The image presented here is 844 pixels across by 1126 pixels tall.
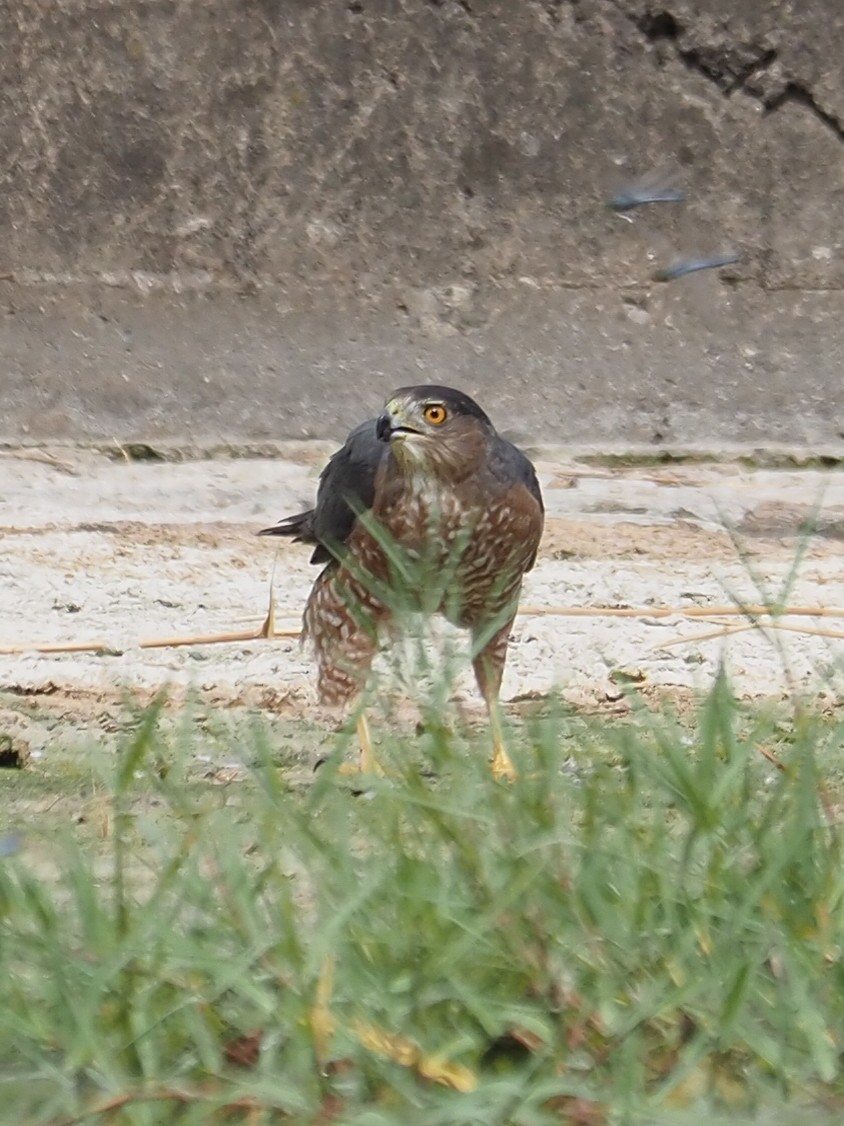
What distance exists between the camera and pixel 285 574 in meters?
4.91

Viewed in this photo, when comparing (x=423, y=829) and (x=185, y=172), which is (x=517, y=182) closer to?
(x=185, y=172)

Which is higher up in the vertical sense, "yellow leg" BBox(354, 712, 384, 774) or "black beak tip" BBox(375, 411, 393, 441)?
"black beak tip" BBox(375, 411, 393, 441)

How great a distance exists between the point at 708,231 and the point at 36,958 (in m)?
4.47

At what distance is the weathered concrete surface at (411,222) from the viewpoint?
19.0ft

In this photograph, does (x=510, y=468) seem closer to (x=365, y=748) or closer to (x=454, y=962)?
(x=365, y=748)

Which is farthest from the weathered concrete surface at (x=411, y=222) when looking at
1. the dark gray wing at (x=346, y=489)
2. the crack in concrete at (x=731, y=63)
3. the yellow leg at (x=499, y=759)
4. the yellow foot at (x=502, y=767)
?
the yellow foot at (x=502, y=767)

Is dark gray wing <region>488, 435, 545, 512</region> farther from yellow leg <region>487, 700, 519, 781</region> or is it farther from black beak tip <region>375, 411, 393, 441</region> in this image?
yellow leg <region>487, 700, 519, 781</region>

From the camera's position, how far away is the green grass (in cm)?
182

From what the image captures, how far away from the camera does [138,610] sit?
4.55 m

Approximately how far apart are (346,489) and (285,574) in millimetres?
965

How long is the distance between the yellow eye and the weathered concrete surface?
2.05 m

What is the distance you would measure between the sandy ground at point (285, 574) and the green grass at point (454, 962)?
4.71ft

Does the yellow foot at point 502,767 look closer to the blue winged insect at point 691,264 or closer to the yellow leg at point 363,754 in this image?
the yellow leg at point 363,754

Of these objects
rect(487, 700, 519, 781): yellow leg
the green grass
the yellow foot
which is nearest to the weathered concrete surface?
rect(487, 700, 519, 781): yellow leg
